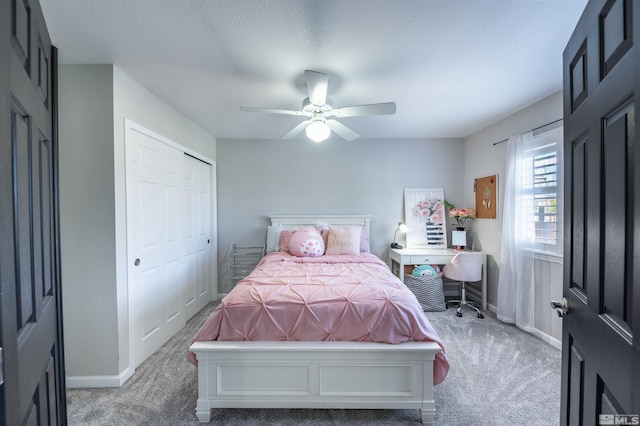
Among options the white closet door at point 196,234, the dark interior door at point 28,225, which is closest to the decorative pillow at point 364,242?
the white closet door at point 196,234

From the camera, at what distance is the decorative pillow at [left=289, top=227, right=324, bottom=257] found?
10.5 ft

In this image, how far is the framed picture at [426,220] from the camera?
12.8 ft

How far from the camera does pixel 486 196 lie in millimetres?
3467

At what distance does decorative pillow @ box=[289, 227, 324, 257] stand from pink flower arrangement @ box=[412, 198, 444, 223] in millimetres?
1615

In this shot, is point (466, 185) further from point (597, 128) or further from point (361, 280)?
point (597, 128)

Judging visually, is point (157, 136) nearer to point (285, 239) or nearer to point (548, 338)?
point (285, 239)

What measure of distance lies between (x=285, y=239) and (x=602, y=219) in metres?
3.06

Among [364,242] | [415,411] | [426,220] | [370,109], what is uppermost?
[370,109]

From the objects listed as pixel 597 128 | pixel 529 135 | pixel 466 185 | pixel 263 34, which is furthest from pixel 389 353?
pixel 466 185

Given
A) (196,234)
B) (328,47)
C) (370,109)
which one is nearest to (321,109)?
(370,109)

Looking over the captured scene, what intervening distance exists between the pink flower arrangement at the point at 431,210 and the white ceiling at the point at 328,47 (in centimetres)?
156

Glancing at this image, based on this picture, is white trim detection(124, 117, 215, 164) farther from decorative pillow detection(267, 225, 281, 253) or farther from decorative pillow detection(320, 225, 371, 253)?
decorative pillow detection(320, 225, 371, 253)

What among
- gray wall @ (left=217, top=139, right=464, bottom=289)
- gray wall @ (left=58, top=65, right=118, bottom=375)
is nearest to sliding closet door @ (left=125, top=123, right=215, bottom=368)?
gray wall @ (left=58, top=65, right=118, bottom=375)

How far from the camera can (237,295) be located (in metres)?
1.87
